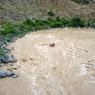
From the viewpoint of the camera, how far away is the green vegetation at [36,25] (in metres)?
27.0

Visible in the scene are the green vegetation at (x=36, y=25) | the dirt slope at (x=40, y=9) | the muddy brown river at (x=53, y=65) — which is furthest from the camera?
the dirt slope at (x=40, y=9)

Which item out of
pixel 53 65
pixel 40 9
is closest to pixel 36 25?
pixel 40 9

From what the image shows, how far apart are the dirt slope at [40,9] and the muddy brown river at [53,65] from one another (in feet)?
15.5

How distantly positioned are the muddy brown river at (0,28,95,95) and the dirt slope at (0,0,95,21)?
186 inches

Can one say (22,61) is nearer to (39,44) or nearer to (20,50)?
(20,50)

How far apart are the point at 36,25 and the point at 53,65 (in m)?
10.6

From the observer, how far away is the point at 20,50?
23000mm

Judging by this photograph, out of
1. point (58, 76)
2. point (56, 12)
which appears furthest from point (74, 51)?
point (56, 12)

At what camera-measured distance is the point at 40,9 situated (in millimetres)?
34000

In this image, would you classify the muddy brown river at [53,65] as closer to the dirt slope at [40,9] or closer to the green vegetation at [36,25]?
the green vegetation at [36,25]

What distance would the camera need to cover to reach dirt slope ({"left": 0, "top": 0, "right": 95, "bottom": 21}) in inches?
1246

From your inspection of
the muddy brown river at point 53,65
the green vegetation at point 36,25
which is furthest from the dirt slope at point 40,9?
the muddy brown river at point 53,65

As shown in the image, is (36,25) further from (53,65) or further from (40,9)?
(53,65)

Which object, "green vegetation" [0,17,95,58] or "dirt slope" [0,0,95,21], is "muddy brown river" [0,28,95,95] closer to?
"green vegetation" [0,17,95,58]
